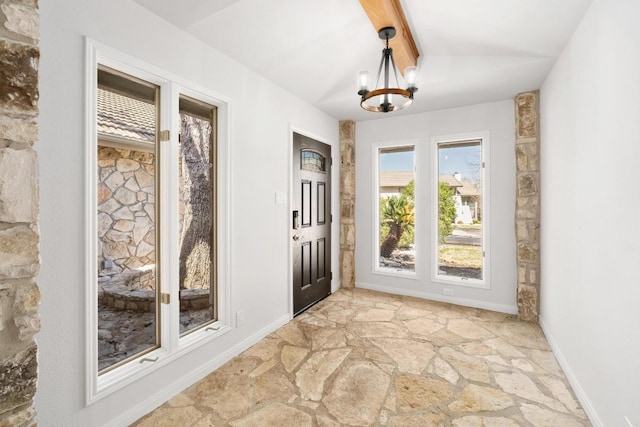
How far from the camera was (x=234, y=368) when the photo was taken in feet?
7.91

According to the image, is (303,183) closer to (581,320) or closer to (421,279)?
(421,279)

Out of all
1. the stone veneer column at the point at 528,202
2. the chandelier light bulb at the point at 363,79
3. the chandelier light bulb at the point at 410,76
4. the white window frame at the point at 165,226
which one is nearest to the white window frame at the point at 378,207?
the stone veneer column at the point at 528,202

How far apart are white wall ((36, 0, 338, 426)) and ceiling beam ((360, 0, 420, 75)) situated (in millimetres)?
1247

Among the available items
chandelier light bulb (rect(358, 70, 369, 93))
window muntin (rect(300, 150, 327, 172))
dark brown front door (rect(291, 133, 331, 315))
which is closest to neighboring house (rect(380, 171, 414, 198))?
dark brown front door (rect(291, 133, 331, 315))

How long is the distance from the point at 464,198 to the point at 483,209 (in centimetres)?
31

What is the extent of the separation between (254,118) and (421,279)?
2989mm

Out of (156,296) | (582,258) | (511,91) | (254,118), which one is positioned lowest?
(156,296)

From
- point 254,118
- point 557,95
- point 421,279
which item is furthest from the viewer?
point 421,279

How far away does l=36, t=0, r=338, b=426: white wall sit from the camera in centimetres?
150

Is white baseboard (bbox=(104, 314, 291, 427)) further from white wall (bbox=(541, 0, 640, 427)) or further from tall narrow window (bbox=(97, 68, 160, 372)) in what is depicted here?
white wall (bbox=(541, 0, 640, 427))

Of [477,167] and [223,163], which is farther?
[477,167]

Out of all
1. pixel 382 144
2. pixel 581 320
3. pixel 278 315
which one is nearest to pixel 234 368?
pixel 278 315

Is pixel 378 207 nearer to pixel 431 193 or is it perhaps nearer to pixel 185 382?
pixel 431 193

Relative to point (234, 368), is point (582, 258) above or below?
above
